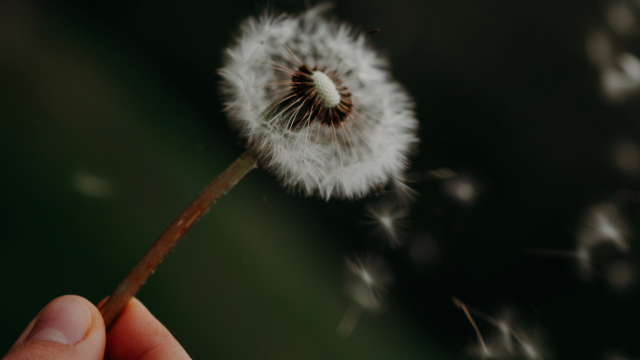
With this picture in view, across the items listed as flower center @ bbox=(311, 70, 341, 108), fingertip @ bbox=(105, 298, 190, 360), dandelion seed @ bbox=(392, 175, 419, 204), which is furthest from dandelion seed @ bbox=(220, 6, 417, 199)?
fingertip @ bbox=(105, 298, 190, 360)

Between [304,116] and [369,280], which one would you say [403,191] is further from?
[304,116]

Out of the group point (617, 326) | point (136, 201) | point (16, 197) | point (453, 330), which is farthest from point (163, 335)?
point (617, 326)

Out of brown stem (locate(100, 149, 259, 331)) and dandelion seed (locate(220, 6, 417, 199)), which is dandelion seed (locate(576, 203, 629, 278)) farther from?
brown stem (locate(100, 149, 259, 331))

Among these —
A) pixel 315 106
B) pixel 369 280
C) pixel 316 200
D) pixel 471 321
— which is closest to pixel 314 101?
pixel 315 106

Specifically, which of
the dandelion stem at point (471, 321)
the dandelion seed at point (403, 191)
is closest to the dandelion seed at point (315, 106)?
the dandelion seed at point (403, 191)

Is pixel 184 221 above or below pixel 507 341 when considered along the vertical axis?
below

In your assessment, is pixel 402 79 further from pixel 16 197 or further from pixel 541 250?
pixel 16 197

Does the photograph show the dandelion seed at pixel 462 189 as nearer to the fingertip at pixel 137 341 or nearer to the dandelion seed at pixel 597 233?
the dandelion seed at pixel 597 233
